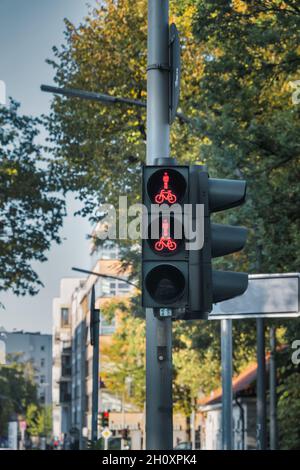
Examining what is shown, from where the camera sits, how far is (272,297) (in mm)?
11344

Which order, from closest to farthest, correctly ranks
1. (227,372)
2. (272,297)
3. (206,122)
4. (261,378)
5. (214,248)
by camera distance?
(214,248)
(272,297)
(227,372)
(206,122)
(261,378)

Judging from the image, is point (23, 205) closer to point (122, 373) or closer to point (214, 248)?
point (214, 248)

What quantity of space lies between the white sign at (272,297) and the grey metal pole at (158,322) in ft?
6.72

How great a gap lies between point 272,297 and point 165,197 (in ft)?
10.4

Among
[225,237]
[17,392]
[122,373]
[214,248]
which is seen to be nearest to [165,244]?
[214,248]

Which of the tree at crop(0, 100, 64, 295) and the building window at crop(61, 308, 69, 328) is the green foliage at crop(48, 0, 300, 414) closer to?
the tree at crop(0, 100, 64, 295)

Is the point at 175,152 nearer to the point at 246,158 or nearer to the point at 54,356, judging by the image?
the point at 246,158

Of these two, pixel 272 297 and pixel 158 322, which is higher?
pixel 272 297

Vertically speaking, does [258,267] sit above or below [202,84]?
below

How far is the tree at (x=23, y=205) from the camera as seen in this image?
36.9 meters

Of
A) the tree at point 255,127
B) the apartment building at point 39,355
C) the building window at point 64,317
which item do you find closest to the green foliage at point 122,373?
the tree at point 255,127
